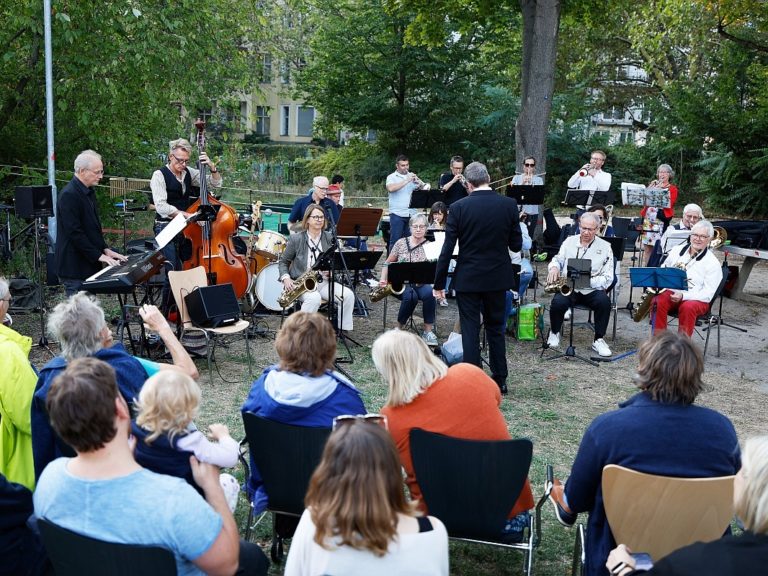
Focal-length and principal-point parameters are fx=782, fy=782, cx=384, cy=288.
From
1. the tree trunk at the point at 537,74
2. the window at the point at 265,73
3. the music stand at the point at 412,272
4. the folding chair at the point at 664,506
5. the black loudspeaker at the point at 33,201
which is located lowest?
the folding chair at the point at 664,506

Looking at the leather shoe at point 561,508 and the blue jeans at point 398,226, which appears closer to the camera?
the leather shoe at point 561,508

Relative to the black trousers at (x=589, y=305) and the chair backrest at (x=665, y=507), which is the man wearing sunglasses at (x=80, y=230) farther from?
the chair backrest at (x=665, y=507)

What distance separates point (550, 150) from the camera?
24078 millimetres

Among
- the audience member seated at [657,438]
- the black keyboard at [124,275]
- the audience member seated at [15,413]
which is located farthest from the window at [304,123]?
the audience member seated at [657,438]

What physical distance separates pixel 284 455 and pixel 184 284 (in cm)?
419

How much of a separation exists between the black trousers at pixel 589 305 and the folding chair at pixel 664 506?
18.4 ft

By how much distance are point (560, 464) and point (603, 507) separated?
2390 millimetres

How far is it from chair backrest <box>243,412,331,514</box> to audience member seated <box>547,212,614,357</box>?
17.9 ft

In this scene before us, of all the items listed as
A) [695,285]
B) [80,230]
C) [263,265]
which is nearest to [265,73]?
[263,265]

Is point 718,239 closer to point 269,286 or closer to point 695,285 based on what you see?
point 695,285

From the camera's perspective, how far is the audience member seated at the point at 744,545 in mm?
2127

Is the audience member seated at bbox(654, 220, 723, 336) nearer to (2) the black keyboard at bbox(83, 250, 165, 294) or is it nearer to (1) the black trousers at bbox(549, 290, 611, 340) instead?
(1) the black trousers at bbox(549, 290, 611, 340)

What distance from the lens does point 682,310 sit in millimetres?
8133

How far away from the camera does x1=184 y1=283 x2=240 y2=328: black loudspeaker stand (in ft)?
23.0
